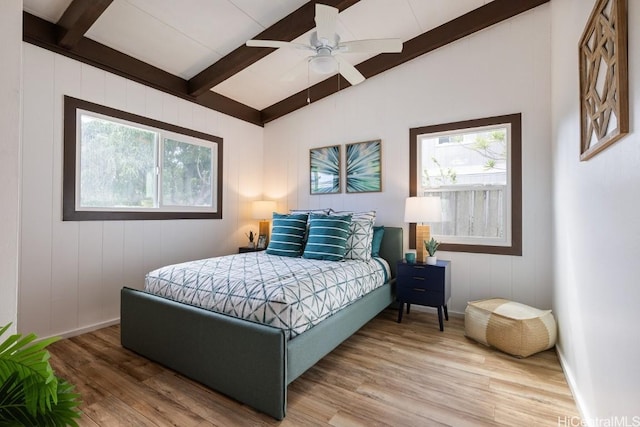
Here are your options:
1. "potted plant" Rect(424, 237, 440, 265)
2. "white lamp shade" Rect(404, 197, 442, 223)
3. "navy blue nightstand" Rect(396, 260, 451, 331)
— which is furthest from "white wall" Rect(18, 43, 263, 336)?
"potted plant" Rect(424, 237, 440, 265)

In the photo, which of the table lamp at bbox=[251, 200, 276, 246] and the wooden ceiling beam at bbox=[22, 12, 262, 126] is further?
the table lamp at bbox=[251, 200, 276, 246]

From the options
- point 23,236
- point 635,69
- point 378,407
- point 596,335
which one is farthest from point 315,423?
point 23,236

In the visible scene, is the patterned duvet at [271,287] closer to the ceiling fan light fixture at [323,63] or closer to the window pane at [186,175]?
the window pane at [186,175]

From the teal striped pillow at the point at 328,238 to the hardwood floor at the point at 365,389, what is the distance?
82 cm

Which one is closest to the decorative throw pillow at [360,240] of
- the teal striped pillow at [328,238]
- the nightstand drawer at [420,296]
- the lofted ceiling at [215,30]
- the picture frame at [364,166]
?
the teal striped pillow at [328,238]

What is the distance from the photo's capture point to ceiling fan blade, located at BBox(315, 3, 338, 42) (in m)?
2.02

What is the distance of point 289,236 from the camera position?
328cm

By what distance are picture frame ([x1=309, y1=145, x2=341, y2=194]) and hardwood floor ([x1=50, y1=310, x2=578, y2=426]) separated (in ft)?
6.85

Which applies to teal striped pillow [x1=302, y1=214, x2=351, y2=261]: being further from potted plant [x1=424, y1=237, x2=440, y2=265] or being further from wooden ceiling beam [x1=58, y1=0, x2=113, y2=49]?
wooden ceiling beam [x1=58, y1=0, x2=113, y2=49]

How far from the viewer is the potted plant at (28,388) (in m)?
0.85

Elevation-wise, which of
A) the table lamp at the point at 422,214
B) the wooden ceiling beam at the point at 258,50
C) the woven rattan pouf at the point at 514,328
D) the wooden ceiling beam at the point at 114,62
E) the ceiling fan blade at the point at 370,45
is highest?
the wooden ceiling beam at the point at 258,50

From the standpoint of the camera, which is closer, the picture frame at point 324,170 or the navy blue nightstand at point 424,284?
the navy blue nightstand at point 424,284

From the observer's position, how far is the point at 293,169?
4.50 meters

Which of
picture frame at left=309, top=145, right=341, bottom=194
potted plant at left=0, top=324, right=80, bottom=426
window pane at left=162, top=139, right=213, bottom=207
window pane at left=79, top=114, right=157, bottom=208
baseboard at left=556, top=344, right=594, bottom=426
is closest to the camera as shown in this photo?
potted plant at left=0, top=324, right=80, bottom=426
